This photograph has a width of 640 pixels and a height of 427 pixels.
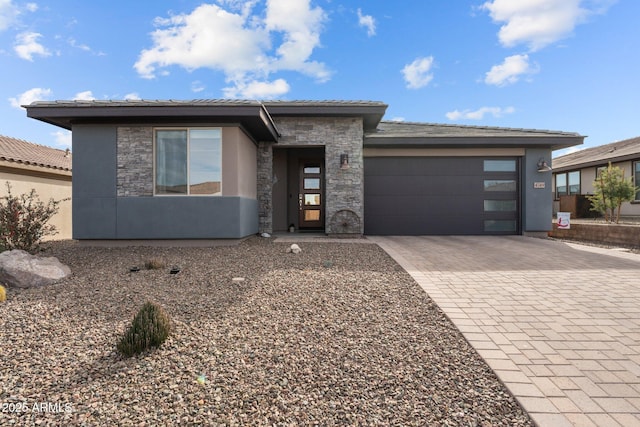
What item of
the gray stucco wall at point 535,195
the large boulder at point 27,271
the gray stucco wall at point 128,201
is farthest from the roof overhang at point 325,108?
the large boulder at point 27,271

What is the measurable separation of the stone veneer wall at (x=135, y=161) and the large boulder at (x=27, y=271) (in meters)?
2.69

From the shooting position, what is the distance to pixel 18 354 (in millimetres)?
2518

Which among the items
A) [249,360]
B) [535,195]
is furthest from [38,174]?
[535,195]

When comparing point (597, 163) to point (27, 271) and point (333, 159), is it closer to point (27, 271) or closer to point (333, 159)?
point (333, 159)

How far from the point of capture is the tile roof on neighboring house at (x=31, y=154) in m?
8.99

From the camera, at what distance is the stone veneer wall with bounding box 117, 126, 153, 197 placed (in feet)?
23.5

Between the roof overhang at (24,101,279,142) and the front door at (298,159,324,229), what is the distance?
4.39 m

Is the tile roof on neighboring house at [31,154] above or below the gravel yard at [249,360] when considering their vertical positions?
above

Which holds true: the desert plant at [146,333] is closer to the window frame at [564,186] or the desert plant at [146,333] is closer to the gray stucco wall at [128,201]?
the gray stucco wall at [128,201]

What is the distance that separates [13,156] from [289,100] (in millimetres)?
8110

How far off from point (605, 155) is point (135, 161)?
20.0 meters

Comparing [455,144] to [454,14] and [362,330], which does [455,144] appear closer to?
[454,14]

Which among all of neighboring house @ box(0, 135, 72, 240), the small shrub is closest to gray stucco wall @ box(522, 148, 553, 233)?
the small shrub

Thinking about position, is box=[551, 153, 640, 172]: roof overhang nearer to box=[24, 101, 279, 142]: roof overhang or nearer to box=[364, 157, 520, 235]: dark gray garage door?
box=[364, 157, 520, 235]: dark gray garage door
